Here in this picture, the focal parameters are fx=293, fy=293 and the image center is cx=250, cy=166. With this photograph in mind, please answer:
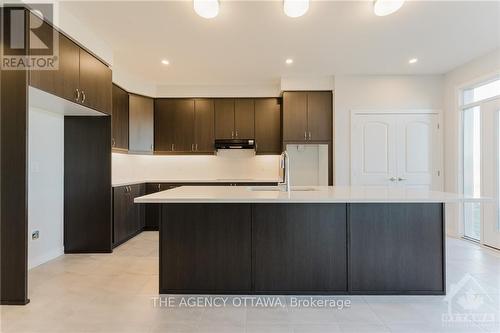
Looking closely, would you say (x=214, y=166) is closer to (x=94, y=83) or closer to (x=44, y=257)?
(x=94, y=83)

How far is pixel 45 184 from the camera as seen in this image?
136 inches

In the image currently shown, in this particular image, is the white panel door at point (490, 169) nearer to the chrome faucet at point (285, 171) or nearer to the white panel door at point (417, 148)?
the white panel door at point (417, 148)

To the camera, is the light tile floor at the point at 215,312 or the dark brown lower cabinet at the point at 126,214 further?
the dark brown lower cabinet at the point at 126,214

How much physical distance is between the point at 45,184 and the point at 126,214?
1.17m

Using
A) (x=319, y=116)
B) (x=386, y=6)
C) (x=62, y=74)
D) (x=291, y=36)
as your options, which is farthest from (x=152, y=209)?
(x=386, y=6)

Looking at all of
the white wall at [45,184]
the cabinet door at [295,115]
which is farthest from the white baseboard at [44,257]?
the cabinet door at [295,115]

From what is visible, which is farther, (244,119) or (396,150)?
(244,119)

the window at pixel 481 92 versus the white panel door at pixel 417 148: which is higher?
the window at pixel 481 92

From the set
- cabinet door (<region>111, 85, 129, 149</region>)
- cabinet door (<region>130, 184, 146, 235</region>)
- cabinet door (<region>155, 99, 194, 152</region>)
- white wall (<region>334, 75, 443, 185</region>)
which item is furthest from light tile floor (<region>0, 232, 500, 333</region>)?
cabinet door (<region>155, 99, 194, 152</region>)

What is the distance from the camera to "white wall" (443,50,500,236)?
4399mm

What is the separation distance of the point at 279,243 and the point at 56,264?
8.72ft

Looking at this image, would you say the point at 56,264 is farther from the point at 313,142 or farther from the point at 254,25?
the point at 313,142

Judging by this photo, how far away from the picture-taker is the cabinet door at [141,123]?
492 centimetres

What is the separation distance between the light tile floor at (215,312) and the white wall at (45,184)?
1.89 ft
